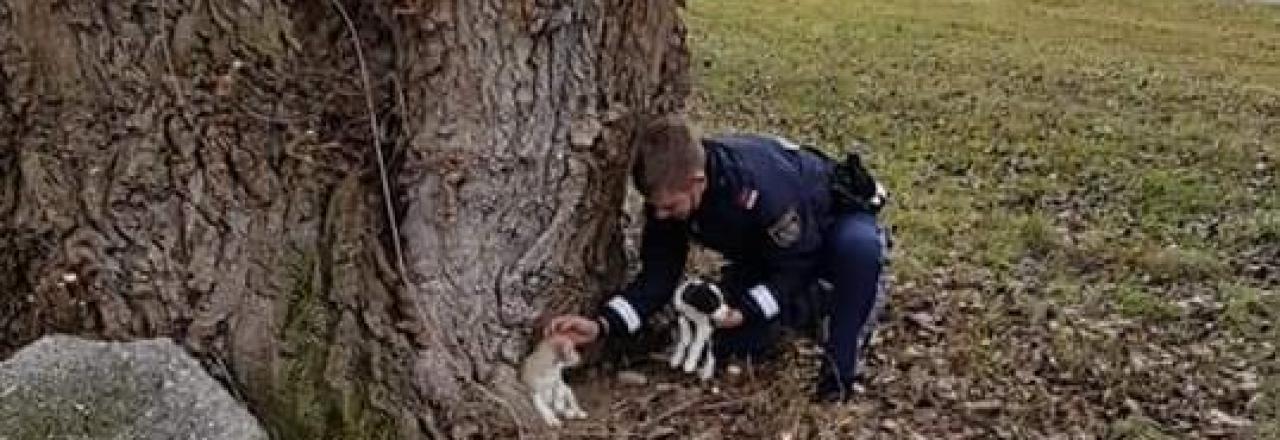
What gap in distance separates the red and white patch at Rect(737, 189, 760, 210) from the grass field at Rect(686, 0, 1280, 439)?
0.51 m

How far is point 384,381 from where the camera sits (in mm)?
3639

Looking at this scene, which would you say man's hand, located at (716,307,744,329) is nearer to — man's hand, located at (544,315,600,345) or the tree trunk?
man's hand, located at (544,315,600,345)

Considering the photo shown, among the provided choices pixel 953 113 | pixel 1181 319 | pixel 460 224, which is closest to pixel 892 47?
pixel 953 113

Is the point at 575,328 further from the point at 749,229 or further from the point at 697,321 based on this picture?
the point at 749,229

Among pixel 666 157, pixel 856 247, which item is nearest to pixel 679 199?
pixel 666 157

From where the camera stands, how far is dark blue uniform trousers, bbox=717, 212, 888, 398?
13.3 feet

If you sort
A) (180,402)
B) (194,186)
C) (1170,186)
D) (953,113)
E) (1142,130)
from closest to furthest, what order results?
1. (180,402)
2. (194,186)
3. (1170,186)
4. (1142,130)
5. (953,113)

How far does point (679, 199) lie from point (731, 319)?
386mm

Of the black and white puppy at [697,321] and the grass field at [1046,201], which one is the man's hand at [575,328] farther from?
the grass field at [1046,201]

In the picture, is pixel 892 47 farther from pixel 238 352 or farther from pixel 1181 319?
pixel 238 352

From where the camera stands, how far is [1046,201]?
271 inches

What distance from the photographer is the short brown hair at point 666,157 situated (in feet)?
12.3

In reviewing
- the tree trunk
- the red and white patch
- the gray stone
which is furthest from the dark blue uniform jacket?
the gray stone

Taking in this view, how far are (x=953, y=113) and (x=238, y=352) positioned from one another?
6.04 meters
